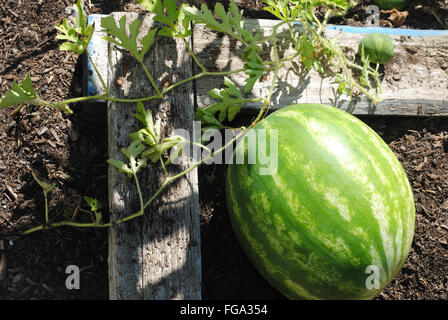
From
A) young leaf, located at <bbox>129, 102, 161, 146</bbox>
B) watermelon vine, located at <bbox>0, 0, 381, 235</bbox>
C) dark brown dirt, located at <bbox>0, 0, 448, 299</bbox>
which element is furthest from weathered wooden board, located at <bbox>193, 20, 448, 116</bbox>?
young leaf, located at <bbox>129, 102, 161, 146</bbox>

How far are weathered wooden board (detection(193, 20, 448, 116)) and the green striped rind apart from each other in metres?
0.41

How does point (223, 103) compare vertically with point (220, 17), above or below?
below

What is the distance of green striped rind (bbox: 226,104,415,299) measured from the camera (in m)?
1.85

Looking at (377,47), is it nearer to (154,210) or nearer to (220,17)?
(220,17)

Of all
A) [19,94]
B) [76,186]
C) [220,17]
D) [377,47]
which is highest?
[220,17]

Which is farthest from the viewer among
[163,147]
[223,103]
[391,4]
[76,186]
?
[391,4]

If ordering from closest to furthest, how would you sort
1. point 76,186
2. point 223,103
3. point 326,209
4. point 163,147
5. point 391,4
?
point 326,209 → point 163,147 → point 223,103 → point 76,186 → point 391,4

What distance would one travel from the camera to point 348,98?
2.42 m

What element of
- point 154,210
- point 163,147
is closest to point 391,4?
point 163,147

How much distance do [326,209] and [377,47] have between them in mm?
1030

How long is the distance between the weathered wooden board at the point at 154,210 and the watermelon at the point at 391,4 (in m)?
1.40

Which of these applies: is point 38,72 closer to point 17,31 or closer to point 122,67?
point 17,31
